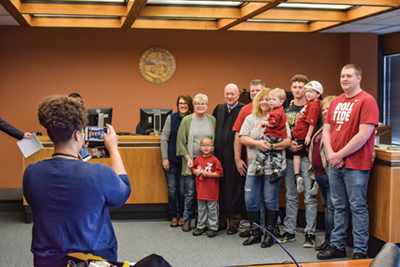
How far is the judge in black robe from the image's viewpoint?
14.1 ft

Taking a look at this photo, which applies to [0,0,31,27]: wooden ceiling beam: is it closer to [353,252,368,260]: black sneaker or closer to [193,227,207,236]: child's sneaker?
[193,227,207,236]: child's sneaker

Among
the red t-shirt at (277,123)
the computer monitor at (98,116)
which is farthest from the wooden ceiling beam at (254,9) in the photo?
the computer monitor at (98,116)

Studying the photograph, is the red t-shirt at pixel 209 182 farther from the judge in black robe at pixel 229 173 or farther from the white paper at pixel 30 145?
the white paper at pixel 30 145

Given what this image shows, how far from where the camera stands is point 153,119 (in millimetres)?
5227

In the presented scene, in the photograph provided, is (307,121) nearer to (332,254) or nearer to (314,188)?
(314,188)

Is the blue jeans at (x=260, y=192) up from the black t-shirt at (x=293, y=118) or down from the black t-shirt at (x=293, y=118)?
down

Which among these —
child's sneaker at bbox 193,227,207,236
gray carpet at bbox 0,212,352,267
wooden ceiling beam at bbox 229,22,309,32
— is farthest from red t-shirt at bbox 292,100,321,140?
wooden ceiling beam at bbox 229,22,309,32

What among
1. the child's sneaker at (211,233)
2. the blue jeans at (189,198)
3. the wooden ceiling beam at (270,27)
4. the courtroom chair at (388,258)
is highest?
the wooden ceiling beam at (270,27)

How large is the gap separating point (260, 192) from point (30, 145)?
2.59 meters

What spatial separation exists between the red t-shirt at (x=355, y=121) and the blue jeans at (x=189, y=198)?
→ 168 centimetres

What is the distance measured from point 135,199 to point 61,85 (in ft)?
9.25

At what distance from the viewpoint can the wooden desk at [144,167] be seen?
15.9 ft

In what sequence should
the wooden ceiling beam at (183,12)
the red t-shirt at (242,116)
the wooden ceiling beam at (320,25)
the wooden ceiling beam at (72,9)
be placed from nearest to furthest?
the red t-shirt at (242,116) < the wooden ceiling beam at (72,9) < the wooden ceiling beam at (183,12) < the wooden ceiling beam at (320,25)

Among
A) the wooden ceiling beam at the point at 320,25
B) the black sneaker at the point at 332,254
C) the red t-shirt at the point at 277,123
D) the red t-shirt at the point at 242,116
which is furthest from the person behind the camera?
the wooden ceiling beam at the point at 320,25
